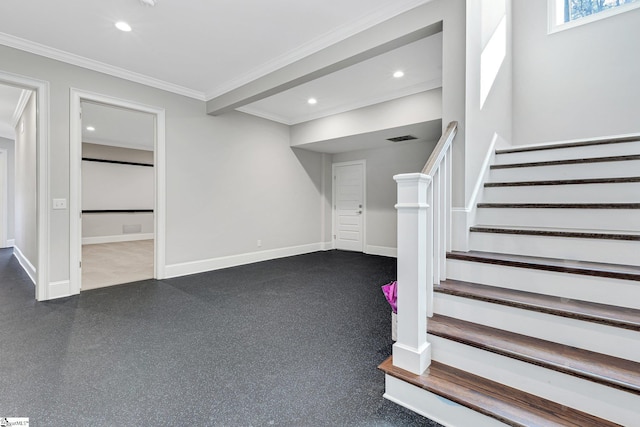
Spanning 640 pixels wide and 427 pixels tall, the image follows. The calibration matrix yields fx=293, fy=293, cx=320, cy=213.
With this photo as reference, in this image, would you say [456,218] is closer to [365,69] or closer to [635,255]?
[635,255]

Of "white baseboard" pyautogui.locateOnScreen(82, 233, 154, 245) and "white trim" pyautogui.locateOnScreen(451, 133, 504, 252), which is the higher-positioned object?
"white trim" pyautogui.locateOnScreen(451, 133, 504, 252)

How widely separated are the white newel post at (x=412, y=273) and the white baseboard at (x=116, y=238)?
837 cm

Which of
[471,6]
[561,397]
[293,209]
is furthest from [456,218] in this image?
[293,209]

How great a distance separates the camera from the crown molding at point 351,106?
3895 millimetres

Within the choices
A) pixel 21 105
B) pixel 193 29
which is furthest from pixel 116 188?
pixel 193 29

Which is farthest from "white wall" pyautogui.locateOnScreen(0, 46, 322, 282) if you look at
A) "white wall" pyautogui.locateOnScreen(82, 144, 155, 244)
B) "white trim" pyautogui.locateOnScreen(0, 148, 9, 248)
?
"white trim" pyautogui.locateOnScreen(0, 148, 9, 248)

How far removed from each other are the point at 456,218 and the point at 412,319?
86 cm

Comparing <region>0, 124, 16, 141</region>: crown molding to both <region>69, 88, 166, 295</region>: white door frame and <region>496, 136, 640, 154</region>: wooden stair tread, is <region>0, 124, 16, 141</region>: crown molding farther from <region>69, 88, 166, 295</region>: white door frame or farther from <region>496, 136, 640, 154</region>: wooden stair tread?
<region>496, 136, 640, 154</region>: wooden stair tread

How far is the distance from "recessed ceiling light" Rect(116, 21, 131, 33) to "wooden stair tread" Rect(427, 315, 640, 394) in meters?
3.43

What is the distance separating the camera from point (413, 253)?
1.49 metres

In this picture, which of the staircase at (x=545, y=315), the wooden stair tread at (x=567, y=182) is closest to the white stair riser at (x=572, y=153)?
the staircase at (x=545, y=315)

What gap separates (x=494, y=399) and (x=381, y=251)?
15.2 feet

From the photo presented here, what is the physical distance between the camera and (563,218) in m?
1.96

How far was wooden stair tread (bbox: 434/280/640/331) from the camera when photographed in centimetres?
127
